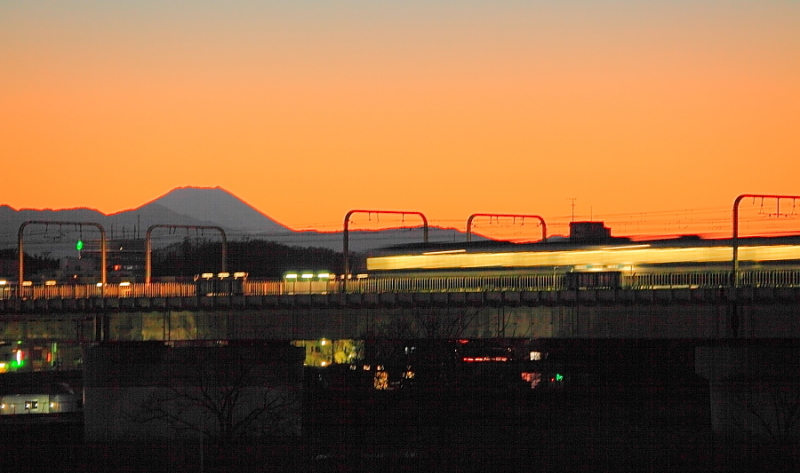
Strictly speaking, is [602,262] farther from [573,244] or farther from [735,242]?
[735,242]

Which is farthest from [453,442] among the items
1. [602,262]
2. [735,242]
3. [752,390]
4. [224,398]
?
[602,262]

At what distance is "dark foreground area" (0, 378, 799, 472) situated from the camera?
33.6 m

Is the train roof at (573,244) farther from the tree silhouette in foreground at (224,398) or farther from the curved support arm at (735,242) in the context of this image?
the tree silhouette in foreground at (224,398)

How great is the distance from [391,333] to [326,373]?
4.41 meters

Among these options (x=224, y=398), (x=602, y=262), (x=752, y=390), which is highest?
(x=602, y=262)

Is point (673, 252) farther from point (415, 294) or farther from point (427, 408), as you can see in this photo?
point (427, 408)

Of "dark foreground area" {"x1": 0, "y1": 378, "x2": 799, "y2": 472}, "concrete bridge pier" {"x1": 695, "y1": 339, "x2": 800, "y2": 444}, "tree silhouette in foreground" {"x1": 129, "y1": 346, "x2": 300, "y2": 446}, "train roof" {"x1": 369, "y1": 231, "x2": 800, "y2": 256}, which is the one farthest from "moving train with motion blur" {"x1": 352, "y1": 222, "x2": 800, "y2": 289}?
"tree silhouette in foreground" {"x1": 129, "y1": 346, "x2": 300, "y2": 446}

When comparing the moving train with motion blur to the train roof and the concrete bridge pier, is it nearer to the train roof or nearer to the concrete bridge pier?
the train roof

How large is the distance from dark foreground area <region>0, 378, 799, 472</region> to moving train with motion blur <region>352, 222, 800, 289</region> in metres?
5.63

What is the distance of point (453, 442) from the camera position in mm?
38094

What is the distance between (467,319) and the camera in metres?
48.5

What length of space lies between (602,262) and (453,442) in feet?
69.2

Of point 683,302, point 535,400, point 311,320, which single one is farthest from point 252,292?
point 683,302

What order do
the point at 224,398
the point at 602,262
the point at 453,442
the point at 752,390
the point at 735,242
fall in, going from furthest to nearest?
1. the point at 602,262
2. the point at 735,242
3. the point at 224,398
4. the point at 752,390
5. the point at 453,442
